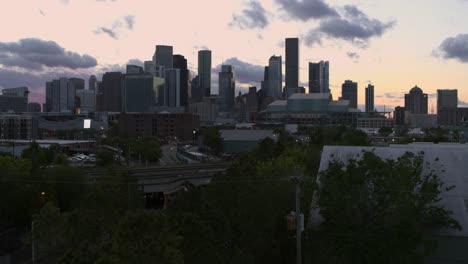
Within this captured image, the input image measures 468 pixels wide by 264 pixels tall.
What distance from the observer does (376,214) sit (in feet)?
77.4

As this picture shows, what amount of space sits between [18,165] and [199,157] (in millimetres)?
53663

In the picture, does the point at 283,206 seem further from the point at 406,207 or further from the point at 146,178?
the point at 146,178

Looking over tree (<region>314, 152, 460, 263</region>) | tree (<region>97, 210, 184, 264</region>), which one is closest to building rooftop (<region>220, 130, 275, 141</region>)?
tree (<region>314, 152, 460, 263</region>)

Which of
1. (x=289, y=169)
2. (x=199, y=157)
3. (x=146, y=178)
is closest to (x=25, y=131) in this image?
(x=199, y=157)

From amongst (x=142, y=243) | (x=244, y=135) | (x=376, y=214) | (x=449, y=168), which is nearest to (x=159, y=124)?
(x=244, y=135)

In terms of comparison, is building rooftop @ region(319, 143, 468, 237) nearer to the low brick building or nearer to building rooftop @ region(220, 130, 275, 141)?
building rooftop @ region(220, 130, 275, 141)

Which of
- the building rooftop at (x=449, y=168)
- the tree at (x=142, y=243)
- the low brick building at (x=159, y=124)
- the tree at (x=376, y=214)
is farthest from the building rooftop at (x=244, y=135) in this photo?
the tree at (x=142, y=243)

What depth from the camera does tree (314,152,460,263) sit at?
70.5 ft

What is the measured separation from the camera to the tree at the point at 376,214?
21500 millimetres

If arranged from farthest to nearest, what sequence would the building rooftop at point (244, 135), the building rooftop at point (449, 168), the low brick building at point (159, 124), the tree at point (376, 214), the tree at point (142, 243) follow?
1. the low brick building at point (159, 124)
2. the building rooftop at point (244, 135)
3. the building rooftop at point (449, 168)
4. the tree at point (376, 214)
5. the tree at point (142, 243)

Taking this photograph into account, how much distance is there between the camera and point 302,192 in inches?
1118

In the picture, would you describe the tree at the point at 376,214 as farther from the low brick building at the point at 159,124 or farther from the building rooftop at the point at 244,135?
the low brick building at the point at 159,124

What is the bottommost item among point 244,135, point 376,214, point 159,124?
point 376,214

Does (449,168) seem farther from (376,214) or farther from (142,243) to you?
(142,243)
